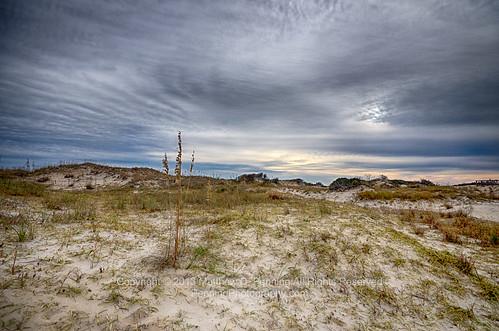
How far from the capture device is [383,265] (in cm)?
496

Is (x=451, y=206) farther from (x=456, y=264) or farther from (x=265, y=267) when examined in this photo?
(x=265, y=267)

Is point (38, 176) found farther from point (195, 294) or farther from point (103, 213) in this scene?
point (195, 294)

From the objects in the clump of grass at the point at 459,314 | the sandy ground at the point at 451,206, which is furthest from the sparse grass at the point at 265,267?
the sandy ground at the point at 451,206

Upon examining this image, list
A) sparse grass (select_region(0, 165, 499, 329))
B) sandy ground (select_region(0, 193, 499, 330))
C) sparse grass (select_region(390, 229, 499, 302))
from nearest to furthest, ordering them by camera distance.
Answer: sandy ground (select_region(0, 193, 499, 330)) → sparse grass (select_region(0, 165, 499, 329)) → sparse grass (select_region(390, 229, 499, 302))

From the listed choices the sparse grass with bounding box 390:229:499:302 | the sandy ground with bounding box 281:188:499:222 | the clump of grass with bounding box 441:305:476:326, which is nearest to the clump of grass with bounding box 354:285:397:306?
the clump of grass with bounding box 441:305:476:326

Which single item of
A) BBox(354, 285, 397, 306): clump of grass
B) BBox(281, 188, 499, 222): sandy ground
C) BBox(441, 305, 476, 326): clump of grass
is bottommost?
BBox(441, 305, 476, 326): clump of grass

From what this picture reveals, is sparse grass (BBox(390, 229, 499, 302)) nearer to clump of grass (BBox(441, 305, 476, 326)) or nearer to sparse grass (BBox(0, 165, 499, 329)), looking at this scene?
sparse grass (BBox(0, 165, 499, 329))

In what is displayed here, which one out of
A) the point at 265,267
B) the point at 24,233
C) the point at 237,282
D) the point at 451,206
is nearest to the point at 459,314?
the point at 265,267

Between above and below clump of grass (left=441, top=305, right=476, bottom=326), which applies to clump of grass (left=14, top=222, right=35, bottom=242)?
above

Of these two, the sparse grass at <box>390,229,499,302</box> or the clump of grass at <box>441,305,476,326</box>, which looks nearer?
the clump of grass at <box>441,305,476,326</box>

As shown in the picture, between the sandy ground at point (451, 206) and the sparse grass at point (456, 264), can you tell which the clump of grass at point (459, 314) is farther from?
the sandy ground at point (451, 206)

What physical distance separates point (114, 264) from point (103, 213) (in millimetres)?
4150

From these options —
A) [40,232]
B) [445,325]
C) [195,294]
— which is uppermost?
[40,232]

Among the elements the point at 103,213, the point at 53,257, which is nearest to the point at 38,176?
the point at 103,213
